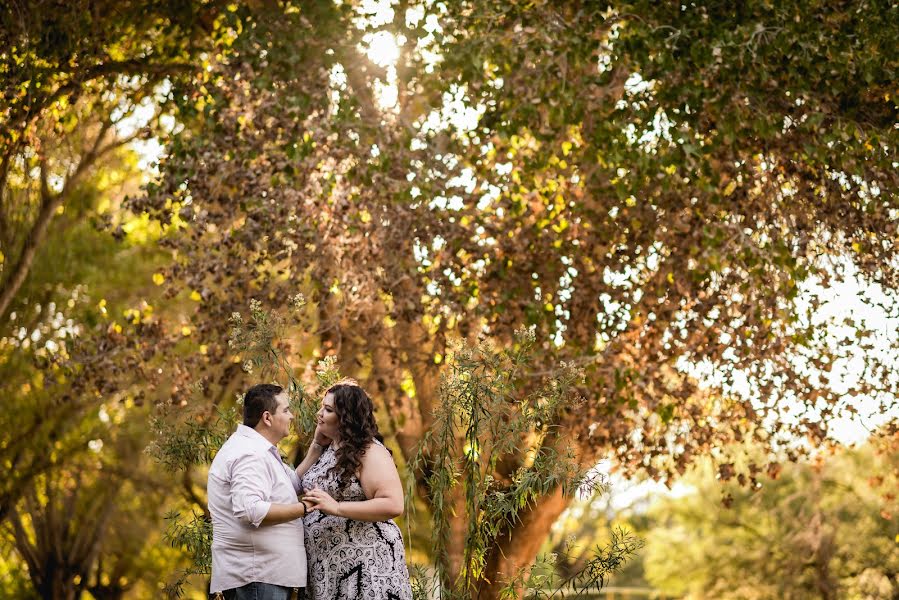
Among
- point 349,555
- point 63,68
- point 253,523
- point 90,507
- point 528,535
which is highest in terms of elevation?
point 63,68

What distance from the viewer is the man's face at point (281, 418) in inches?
191

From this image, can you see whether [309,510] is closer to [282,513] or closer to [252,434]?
[282,513]

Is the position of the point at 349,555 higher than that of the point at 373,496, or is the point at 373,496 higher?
the point at 373,496

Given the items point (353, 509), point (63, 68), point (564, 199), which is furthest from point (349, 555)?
point (63, 68)

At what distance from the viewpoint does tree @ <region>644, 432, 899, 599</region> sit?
2755 centimetres

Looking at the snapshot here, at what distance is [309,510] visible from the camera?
15.4 ft

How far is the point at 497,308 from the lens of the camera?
9.20m

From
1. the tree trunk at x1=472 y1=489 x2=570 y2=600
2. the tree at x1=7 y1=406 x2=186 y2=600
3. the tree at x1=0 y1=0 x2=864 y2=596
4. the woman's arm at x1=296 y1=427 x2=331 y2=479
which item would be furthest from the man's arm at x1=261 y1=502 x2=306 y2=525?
the tree at x1=7 y1=406 x2=186 y2=600

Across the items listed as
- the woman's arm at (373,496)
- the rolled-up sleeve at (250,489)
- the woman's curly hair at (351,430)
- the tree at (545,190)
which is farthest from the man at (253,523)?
the tree at (545,190)

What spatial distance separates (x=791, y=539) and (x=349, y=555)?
25.6 metres

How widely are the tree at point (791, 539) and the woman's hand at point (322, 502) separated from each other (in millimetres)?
23092

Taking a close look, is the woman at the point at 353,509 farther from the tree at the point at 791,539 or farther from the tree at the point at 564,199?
the tree at the point at 791,539

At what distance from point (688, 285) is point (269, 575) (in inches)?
221

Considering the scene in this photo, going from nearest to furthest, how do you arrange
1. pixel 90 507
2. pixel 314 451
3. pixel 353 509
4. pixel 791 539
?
pixel 353 509, pixel 314 451, pixel 90 507, pixel 791 539
